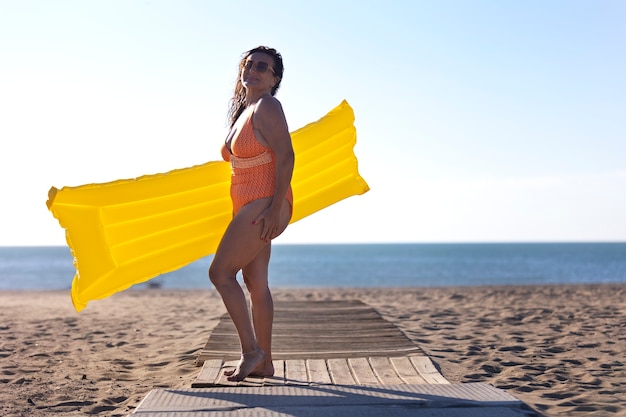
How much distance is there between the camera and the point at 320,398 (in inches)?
147

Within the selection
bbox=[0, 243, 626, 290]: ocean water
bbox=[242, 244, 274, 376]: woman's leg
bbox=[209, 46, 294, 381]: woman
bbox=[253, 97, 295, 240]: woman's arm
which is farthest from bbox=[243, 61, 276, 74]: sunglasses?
bbox=[0, 243, 626, 290]: ocean water

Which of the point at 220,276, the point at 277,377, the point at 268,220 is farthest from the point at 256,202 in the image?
the point at 277,377

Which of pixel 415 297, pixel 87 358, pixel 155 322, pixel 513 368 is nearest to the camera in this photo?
pixel 513 368

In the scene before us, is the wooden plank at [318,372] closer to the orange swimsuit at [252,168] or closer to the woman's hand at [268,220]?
the woman's hand at [268,220]

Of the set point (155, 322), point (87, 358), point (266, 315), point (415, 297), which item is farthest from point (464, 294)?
point (266, 315)

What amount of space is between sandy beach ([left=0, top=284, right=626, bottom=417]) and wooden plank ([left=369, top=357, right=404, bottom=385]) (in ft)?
1.48

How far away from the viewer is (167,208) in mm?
4738

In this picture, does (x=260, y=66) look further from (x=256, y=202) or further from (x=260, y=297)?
(x=260, y=297)

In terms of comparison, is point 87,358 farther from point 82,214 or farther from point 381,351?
point 381,351

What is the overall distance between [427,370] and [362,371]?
433 millimetres

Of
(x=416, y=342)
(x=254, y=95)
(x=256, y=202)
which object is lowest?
(x=416, y=342)

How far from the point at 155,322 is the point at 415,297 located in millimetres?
5362

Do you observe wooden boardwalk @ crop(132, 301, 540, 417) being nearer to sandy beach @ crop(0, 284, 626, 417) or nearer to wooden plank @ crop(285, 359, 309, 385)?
wooden plank @ crop(285, 359, 309, 385)

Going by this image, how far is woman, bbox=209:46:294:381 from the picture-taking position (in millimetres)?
4109
